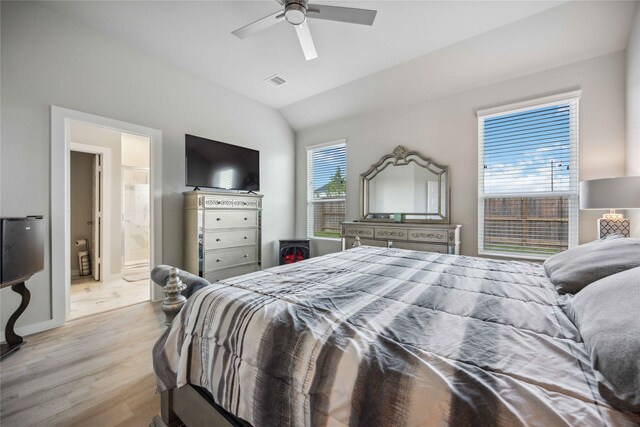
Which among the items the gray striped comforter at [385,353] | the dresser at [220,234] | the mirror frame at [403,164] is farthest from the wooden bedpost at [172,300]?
the mirror frame at [403,164]

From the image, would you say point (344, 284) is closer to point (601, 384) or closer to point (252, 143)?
point (601, 384)

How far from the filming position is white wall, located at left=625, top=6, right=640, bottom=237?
220 cm

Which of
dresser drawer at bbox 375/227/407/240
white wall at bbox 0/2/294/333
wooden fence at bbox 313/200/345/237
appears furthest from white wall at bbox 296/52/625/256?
white wall at bbox 0/2/294/333

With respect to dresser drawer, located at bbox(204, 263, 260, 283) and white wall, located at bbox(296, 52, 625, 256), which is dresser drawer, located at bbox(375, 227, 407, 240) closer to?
white wall, located at bbox(296, 52, 625, 256)

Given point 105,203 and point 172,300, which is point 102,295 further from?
point 172,300

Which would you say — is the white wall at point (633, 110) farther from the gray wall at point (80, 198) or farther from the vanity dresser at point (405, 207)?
the gray wall at point (80, 198)

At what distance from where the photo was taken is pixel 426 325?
0.87 meters

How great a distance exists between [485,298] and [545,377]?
0.55m

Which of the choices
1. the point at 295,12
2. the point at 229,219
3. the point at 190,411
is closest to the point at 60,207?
the point at 229,219

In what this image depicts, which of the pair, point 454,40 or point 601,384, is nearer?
point 601,384

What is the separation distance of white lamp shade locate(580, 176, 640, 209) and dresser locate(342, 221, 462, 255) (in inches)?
50.3

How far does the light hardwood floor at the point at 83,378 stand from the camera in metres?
1.41

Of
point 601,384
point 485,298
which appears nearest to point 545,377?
point 601,384

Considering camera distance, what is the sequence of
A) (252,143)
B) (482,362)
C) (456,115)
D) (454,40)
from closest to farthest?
(482,362), (454,40), (456,115), (252,143)
